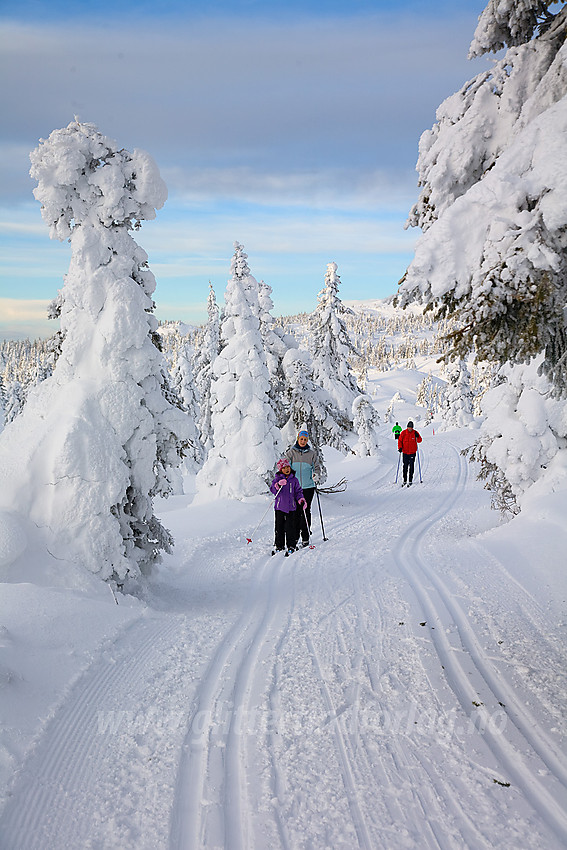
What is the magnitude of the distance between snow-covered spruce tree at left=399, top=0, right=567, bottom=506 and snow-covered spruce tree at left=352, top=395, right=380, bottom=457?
90.2 feet

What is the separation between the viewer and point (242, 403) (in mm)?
17578

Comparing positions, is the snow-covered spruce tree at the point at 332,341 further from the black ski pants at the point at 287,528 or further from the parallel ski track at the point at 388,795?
the parallel ski track at the point at 388,795

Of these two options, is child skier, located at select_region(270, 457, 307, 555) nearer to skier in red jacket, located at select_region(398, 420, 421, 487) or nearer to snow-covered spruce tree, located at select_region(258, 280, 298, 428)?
snow-covered spruce tree, located at select_region(258, 280, 298, 428)

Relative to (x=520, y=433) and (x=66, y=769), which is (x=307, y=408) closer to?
(x=520, y=433)

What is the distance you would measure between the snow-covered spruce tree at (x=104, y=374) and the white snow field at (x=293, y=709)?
106cm

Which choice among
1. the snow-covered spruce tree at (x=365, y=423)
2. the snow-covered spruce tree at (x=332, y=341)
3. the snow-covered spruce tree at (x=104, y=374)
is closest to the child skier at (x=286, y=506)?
the snow-covered spruce tree at (x=104, y=374)

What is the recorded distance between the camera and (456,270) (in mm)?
4828

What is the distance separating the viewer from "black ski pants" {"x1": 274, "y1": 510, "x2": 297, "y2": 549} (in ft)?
33.3

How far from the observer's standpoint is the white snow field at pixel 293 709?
10.5 ft

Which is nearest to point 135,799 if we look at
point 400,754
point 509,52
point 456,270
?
point 400,754

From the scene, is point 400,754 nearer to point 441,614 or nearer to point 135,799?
point 135,799

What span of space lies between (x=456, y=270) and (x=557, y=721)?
4.12 metres

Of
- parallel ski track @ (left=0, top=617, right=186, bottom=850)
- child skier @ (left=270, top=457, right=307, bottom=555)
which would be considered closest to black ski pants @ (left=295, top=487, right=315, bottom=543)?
child skier @ (left=270, top=457, right=307, bottom=555)

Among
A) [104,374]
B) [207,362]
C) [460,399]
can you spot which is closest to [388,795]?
[104,374]
